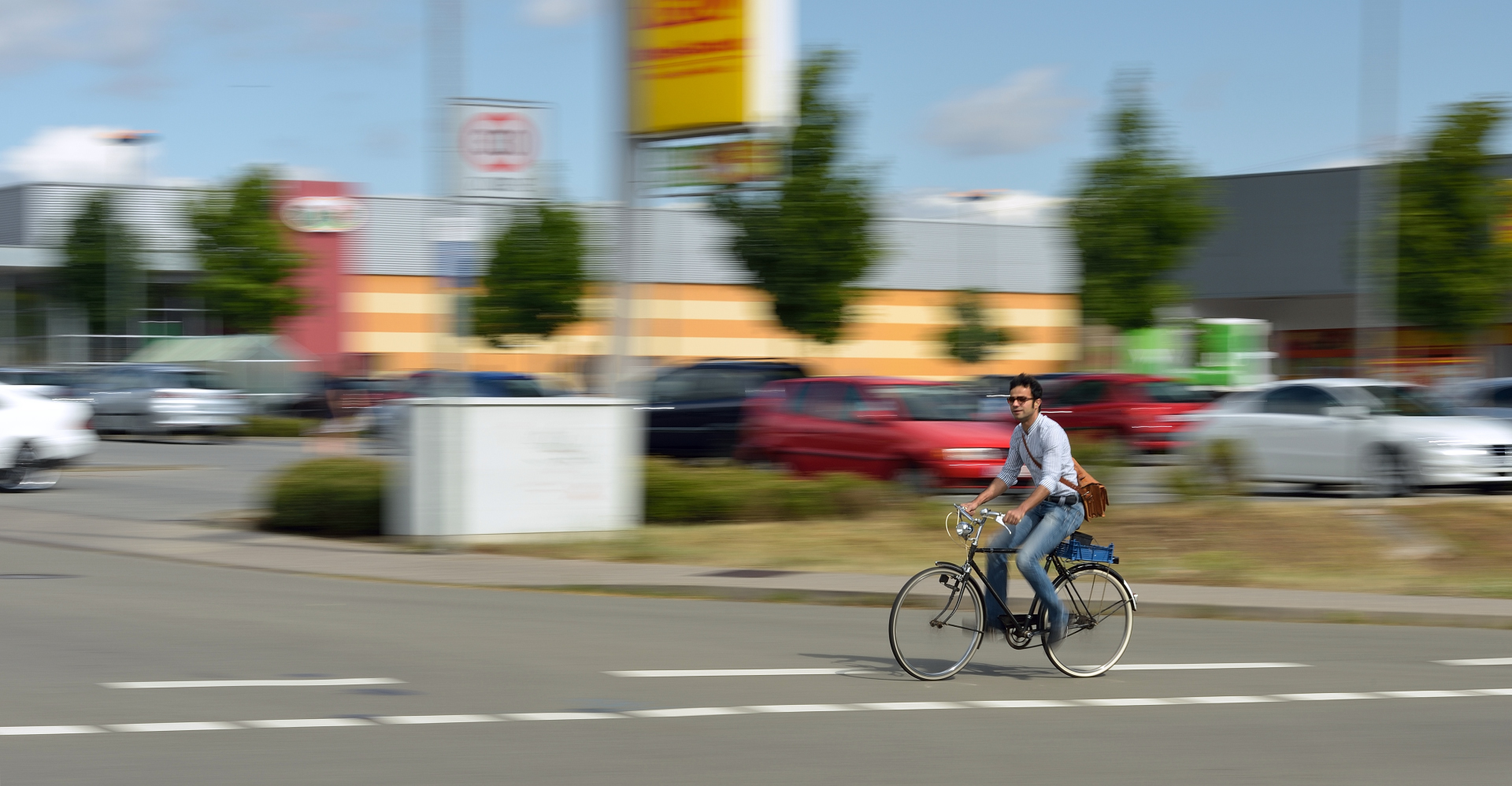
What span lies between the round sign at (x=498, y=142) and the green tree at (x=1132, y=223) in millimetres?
28596

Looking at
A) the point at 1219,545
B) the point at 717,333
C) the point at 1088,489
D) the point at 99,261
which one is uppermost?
the point at 99,261

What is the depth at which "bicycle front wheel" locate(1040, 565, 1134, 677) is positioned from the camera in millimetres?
9219

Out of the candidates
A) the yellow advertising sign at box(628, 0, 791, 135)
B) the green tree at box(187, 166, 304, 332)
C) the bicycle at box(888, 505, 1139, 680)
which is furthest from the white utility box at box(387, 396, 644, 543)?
the green tree at box(187, 166, 304, 332)

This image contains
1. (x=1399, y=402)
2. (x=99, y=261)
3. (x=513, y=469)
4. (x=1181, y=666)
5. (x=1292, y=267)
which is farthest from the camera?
(x=1292, y=267)

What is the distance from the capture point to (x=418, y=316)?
65812 mm

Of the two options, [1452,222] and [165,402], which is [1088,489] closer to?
[1452,222]

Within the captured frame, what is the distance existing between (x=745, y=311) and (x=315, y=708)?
6334 cm

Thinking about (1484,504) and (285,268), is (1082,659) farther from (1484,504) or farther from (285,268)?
(285,268)

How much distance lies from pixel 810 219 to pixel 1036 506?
105ft

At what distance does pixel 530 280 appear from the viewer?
5275 centimetres

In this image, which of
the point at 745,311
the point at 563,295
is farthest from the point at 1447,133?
the point at 745,311

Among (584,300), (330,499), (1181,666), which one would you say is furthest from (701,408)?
(584,300)

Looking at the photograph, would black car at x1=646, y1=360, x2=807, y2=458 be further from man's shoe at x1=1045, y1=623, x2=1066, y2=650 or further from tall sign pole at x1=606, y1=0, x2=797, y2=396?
man's shoe at x1=1045, y1=623, x2=1066, y2=650

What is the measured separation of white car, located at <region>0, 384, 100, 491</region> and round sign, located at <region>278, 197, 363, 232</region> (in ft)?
127
